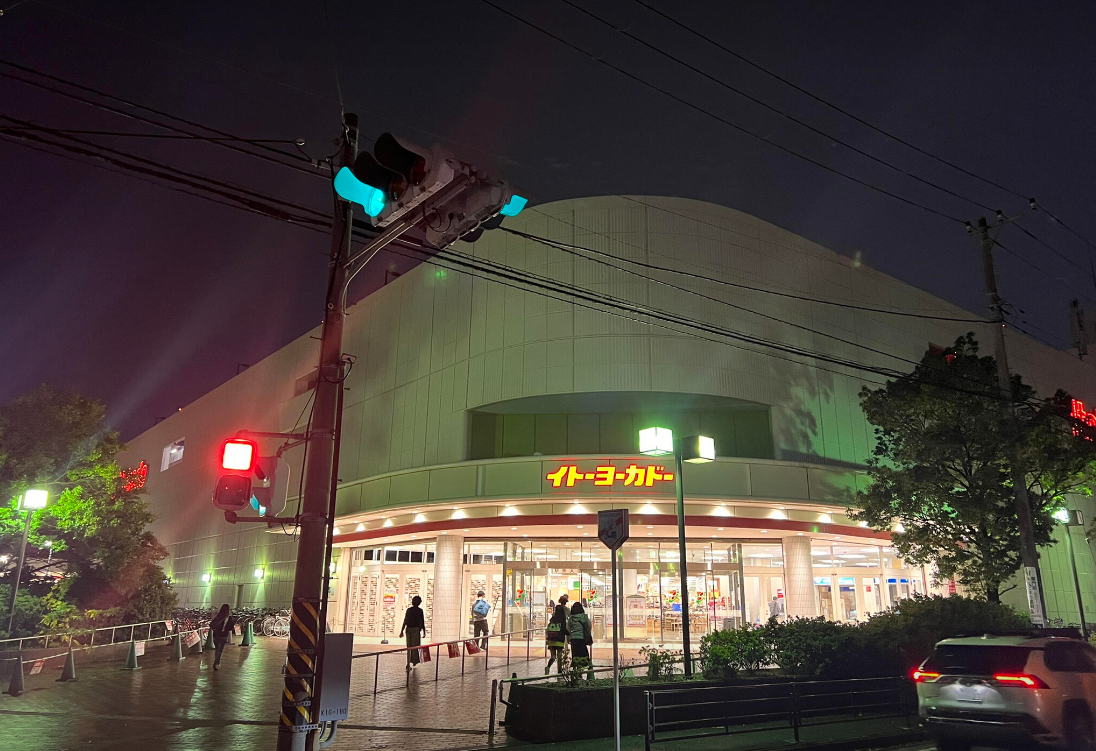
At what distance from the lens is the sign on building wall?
22297 millimetres

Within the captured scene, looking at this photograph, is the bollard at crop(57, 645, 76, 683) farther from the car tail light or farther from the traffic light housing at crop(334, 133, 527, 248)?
the car tail light

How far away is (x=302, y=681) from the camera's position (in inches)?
298

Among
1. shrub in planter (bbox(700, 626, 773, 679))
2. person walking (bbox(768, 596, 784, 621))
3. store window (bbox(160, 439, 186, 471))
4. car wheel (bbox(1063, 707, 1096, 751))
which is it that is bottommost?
car wheel (bbox(1063, 707, 1096, 751))

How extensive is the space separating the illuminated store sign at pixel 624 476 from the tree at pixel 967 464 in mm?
6402

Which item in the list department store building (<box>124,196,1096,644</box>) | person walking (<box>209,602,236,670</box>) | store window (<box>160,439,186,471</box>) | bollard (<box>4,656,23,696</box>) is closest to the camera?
bollard (<box>4,656,23,696</box>)

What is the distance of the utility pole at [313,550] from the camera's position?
749cm

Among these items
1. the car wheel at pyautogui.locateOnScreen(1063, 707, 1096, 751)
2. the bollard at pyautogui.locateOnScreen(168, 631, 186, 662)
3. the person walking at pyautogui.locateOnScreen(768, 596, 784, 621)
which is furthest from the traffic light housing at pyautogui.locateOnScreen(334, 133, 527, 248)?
the person walking at pyautogui.locateOnScreen(768, 596, 784, 621)

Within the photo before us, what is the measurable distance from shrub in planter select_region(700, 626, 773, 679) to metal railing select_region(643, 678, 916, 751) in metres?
1.03

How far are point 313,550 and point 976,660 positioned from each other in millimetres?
8336

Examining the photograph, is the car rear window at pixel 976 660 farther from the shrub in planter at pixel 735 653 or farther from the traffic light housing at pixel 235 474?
the traffic light housing at pixel 235 474

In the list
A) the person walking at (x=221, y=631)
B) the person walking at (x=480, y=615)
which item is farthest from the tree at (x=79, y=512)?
the person walking at (x=480, y=615)

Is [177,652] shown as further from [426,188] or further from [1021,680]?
[1021,680]

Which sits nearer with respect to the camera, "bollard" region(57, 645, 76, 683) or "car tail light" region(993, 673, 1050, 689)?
"car tail light" region(993, 673, 1050, 689)

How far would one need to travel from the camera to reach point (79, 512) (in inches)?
1190
